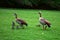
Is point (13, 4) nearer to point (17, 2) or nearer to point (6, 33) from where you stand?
point (17, 2)

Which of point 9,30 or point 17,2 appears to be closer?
point 9,30

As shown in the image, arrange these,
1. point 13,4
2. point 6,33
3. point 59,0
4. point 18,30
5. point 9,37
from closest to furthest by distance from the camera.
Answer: point 9,37, point 6,33, point 18,30, point 13,4, point 59,0

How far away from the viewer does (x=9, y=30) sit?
10.9m

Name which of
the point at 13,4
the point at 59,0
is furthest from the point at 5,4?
the point at 59,0

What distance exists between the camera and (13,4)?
25.5 meters

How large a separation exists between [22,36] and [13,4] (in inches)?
622

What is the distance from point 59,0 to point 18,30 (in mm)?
16917

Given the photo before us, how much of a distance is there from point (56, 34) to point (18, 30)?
5.52ft

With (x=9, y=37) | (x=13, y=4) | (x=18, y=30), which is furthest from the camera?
(x=13, y=4)

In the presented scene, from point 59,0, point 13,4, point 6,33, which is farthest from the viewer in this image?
point 59,0

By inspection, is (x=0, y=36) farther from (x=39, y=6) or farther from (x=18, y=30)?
(x=39, y=6)

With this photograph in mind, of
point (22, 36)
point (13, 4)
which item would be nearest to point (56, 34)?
point (22, 36)

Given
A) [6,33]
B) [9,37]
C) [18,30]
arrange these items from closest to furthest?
1. [9,37]
2. [6,33]
3. [18,30]

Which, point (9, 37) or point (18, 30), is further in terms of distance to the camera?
point (18, 30)
